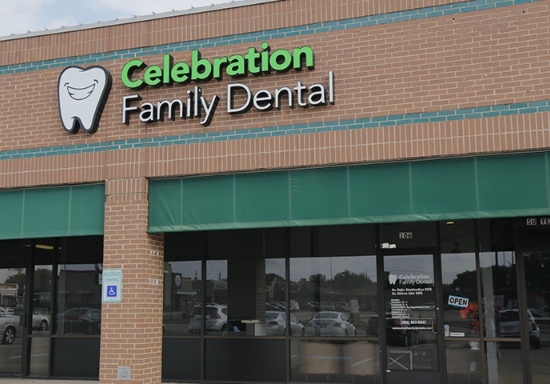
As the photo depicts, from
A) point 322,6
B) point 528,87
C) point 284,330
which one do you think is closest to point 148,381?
point 284,330

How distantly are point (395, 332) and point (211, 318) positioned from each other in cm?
Answer: 357

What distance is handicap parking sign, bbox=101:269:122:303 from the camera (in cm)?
1064

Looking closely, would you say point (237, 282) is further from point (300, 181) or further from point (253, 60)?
point (253, 60)

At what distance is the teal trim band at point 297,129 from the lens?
9.31m

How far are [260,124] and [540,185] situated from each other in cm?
427

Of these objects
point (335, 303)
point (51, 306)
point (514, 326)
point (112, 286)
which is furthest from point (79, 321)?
point (514, 326)

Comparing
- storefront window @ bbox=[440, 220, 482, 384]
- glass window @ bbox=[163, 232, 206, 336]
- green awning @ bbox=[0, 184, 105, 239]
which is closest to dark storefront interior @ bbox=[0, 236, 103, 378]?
glass window @ bbox=[163, 232, 206, 336]

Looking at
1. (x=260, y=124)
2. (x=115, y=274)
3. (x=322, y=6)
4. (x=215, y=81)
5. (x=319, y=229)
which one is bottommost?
(x=115, y=274)

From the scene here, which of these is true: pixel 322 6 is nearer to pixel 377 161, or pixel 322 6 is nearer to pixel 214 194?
pixel 377 161

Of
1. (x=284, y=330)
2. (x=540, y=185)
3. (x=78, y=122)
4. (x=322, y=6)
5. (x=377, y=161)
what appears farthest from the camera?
(x=284, y=330)

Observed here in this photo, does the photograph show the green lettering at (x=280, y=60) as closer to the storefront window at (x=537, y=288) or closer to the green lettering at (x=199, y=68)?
the green lettering at (x=199, y=68)

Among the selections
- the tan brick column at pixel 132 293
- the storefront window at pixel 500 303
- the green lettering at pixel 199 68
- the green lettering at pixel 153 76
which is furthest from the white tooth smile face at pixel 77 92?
the storefront window at pixel 500 303

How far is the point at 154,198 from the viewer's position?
10.9 meters

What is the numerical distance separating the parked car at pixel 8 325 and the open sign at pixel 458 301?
29.8 ft
